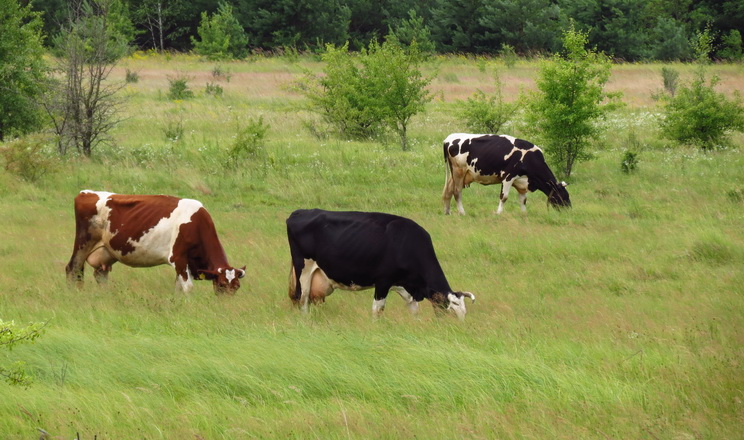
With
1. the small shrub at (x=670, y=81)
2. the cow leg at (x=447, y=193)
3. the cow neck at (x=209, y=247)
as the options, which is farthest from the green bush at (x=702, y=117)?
the cow neck at (x=209, y=247)

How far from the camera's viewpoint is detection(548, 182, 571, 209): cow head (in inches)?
707

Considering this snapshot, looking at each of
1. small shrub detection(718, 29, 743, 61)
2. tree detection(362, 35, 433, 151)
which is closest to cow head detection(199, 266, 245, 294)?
tree detection(362, 35, 433, 151)

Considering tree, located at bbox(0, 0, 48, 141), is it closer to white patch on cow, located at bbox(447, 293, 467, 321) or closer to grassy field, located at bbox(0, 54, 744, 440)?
grassy field, located at bbox(0, 54, 744, 440)

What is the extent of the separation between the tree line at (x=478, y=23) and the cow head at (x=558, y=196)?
37581 mm

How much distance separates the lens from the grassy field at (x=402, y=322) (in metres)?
6.41

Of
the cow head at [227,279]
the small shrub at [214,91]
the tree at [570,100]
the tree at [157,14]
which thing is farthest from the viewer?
the tree at [157,14]

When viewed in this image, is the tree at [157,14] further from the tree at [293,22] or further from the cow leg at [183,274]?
the cow leg at [183,274]

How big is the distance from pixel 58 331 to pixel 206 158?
546 inches

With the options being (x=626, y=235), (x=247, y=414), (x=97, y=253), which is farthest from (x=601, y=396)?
(x=626, y=235)

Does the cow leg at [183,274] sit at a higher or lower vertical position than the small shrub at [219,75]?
higher

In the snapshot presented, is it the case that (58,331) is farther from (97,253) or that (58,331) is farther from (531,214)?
(531,214)

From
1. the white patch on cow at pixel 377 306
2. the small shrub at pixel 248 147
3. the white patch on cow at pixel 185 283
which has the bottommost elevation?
the small shrub at pixel 248 147

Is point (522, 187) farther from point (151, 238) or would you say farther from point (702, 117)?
point (151, 238)

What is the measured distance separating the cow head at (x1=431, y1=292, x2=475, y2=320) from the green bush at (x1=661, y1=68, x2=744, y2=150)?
54.4ft
